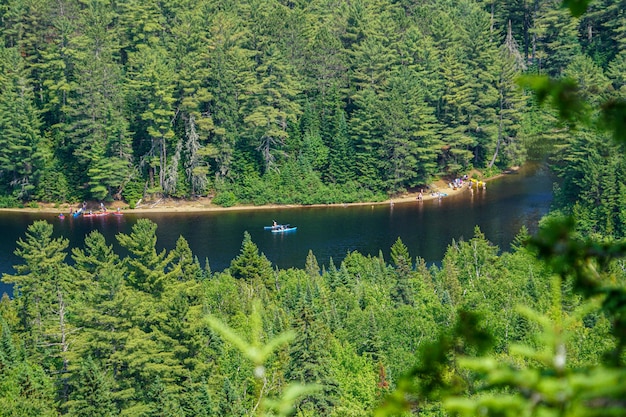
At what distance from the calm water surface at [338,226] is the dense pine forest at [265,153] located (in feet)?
7.65

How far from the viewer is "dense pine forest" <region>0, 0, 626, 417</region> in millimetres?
29875

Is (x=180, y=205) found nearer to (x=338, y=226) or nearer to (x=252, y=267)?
(x=338, y=226)

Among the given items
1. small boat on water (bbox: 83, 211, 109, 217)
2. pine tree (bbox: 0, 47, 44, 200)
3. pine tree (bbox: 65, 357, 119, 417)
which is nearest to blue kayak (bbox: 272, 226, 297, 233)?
small boat on water (bbox: 83, 211, 109, 217)

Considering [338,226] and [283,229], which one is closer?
[283,229]

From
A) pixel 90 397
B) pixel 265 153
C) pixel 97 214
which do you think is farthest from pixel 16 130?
pixel 90 397

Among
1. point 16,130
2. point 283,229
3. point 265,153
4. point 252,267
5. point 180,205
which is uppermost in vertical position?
point 16,130

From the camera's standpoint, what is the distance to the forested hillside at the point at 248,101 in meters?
66.1

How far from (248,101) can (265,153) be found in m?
4.55

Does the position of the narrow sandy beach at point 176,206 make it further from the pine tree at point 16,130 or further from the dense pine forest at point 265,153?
the pine tree at point 16,130

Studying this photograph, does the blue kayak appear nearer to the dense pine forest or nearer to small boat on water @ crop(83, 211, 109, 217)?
the dense pine forest

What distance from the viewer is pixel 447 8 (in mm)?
81125

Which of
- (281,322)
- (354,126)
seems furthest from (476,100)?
(281,322)

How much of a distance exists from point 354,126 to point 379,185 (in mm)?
5326

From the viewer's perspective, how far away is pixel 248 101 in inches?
2633
